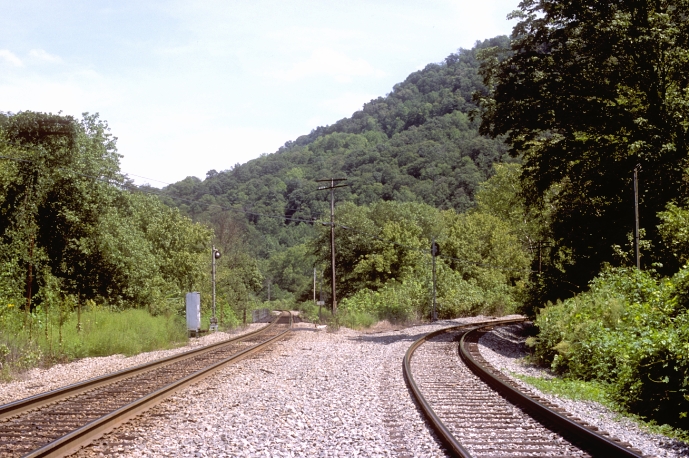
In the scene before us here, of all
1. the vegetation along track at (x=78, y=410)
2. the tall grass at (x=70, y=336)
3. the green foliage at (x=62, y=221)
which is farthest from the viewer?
the green foliage at (x=62, y=221)

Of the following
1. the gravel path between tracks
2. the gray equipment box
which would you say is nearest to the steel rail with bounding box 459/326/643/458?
the gravel path between tracks

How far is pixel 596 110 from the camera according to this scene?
21703 mm

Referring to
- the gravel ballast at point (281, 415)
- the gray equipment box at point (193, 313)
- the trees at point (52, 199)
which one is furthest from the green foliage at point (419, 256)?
the gravel ballast at point (281, 415)

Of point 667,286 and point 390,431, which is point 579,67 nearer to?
point 667,286

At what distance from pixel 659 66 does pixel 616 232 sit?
5.86 metres

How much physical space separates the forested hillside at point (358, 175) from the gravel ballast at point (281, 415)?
62.6 metres

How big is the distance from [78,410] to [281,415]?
10.0ft

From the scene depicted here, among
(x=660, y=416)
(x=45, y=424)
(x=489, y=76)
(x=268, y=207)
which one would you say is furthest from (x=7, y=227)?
(x=268, y=207)

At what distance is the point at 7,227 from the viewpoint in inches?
890

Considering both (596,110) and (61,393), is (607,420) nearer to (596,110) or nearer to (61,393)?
(61,393)

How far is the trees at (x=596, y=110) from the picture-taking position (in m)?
20.4

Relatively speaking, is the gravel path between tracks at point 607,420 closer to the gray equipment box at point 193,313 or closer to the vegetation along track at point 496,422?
the vegetation along track at point 496,422

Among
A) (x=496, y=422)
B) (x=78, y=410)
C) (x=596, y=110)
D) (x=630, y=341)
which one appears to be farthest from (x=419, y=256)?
(x=496, y=422)

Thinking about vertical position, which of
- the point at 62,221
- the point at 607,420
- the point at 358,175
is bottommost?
the point at 607,420
